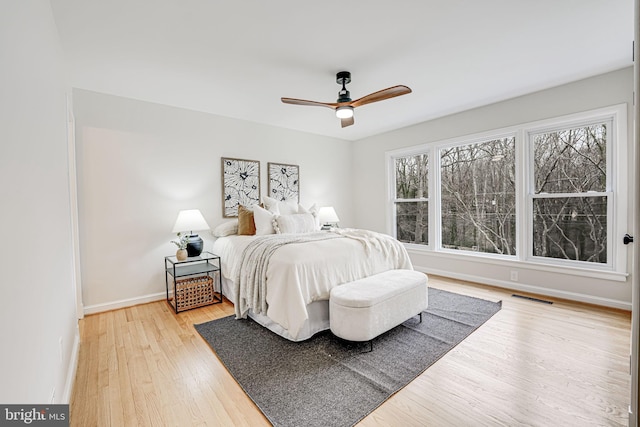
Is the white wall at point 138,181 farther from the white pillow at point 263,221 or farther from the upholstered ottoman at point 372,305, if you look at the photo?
the upholstered ottoman at point 372,305

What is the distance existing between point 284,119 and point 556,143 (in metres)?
3.59

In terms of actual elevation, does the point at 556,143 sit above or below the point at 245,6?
below

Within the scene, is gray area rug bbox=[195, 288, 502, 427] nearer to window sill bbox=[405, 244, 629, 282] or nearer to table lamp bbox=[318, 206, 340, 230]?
window sill bbox=[405, 244, 629, 282]

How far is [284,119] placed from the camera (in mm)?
4398

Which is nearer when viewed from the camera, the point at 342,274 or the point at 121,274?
the point at 342,274

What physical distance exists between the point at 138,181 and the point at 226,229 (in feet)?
3.93

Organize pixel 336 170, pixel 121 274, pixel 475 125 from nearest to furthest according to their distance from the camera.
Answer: pixel 121 274 → pixel 475 125 → pixel 336 170

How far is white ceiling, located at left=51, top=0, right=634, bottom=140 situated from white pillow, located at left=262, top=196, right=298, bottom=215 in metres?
1.35


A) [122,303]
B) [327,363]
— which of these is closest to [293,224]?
[327,363]

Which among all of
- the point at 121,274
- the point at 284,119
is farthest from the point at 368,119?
the point at 121,274

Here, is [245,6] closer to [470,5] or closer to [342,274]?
[470,5]

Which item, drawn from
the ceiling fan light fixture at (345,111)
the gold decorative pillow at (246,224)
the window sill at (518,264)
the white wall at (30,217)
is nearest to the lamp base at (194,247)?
the gold decorative pillow at (246,224)

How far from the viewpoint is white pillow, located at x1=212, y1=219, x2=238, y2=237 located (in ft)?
12.9

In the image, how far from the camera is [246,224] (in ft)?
12.6
